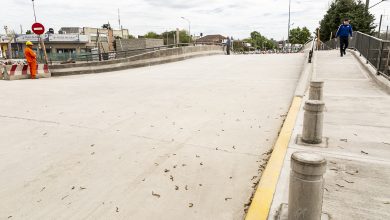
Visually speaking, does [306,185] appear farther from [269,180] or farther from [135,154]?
[135,154]

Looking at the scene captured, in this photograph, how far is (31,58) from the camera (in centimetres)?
→ 1389

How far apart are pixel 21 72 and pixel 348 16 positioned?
41.0 meters

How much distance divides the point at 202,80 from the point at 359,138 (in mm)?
7756

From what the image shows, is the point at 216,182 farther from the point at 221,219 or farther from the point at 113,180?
the point at 113,180

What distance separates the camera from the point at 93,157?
439cm

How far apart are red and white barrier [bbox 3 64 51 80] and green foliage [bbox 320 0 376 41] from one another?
36940mm

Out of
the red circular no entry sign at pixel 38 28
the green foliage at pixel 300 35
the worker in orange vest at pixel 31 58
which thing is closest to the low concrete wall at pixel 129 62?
the worker in orange vest at pixel 31 58

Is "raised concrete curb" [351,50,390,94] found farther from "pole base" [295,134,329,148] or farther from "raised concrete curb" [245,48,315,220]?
"pole base" [295,134,329,148]

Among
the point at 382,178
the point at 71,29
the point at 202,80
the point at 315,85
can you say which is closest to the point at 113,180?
the point at 382,178

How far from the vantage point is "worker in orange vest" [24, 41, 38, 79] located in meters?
13.7

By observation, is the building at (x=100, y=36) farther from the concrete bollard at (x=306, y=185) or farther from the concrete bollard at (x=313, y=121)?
the concrete bollard at (x=306, y=185)

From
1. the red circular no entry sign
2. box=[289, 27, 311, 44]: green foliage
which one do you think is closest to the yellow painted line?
the red circular no entry sign

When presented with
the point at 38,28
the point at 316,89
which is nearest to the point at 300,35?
the point at 38,28

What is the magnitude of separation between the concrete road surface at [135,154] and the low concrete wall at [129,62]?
7.35m
